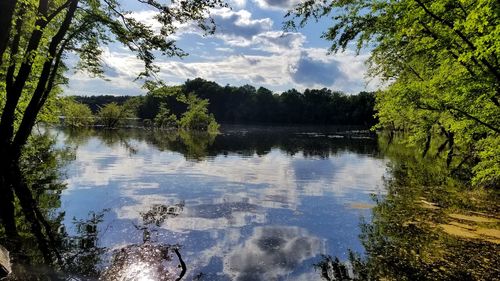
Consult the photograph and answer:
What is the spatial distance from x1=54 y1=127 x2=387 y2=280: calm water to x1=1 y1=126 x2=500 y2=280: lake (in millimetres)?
53

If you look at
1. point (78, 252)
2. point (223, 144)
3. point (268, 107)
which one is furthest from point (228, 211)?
point (268, 107)

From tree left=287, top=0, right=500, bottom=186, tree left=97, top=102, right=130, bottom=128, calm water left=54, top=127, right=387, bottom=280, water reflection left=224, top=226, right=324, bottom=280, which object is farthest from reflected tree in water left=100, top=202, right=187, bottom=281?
tree left=97, top=102, right=130, bottom=128

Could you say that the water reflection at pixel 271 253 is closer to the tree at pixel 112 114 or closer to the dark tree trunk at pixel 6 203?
the dark tree trunk at pixel 6 203

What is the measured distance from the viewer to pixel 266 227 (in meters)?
15.1

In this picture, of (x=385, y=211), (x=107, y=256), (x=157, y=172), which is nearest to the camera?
(x=107, y=256)

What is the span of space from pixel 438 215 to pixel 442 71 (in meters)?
6.10

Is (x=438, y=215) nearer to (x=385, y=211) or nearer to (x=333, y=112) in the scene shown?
(x=385, y=211)

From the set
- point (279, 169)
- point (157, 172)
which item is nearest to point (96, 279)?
point (157, 172)

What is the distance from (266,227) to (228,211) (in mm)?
2812

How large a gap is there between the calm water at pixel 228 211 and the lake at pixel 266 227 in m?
0.05

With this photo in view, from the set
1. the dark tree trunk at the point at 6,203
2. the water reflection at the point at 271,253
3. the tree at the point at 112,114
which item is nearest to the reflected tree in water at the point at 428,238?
the water reflection at the point at 271,253

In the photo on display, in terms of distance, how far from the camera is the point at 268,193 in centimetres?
2211

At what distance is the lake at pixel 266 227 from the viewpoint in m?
10.7

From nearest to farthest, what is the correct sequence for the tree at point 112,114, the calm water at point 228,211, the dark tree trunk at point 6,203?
the calm water at point 228,211
the dark tree trunk at point 6,203
the tree at point 112,114
